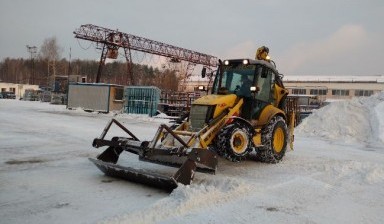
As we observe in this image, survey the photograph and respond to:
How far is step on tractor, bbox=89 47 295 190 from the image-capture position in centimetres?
632

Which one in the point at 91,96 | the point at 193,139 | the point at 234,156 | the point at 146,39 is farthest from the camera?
the point at 146,39

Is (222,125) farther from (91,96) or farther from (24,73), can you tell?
(24,73)

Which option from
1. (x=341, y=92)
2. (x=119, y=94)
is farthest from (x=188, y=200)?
(x=341, y=92)

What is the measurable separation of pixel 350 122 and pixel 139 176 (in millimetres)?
13637

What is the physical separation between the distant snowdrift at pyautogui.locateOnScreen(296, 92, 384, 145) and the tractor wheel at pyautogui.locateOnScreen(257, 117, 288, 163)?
736 centimetres

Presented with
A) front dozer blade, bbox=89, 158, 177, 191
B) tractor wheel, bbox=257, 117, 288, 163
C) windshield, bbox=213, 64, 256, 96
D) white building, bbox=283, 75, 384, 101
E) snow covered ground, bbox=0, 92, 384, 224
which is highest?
white building, bbox=283, 75, 384, 101

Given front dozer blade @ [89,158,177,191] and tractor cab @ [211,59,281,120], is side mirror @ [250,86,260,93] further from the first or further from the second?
front dozer blade @ [89,158,177,191]

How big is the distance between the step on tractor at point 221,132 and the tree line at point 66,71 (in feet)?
131

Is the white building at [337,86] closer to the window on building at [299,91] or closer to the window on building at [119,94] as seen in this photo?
the window on building at [299,91]

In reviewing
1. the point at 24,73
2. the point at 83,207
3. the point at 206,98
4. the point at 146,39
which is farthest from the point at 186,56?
the point at 24,73

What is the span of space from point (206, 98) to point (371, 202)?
3800 millimetres

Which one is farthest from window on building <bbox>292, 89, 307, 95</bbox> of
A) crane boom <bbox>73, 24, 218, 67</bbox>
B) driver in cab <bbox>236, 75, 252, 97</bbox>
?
driver in cab <bbox>236, 75, 252, 97</bbox>

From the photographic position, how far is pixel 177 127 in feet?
27.6

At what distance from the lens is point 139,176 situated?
6.29m
